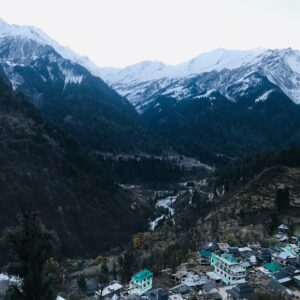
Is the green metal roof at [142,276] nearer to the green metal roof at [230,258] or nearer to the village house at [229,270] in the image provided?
the village house at [229,270]

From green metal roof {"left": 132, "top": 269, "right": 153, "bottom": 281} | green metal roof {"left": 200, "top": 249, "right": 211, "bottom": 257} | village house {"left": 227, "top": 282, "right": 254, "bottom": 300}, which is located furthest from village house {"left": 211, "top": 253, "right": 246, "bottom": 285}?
green metal roof {"left": 132, "top": 269, "right": 153, "bottom": 281}

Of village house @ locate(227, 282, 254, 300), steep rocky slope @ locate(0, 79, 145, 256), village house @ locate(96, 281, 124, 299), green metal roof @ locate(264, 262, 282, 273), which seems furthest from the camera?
steep rocky slope @ locate(0, 79, 145, 256)

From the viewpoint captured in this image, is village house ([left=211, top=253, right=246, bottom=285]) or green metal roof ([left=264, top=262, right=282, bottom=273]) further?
green metal roof ([left=264, top=262, right=282, bottom=273])

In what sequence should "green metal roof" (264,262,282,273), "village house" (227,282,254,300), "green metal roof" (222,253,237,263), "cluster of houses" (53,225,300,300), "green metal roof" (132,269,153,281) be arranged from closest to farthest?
"village house" (227,282,254,300) → "cluster of houses" (53,225,300,300) → "green metal roof" (222,253,237,263) → "green metal roof" (264,262,282,273) → "green metal roof" (132,269,153,281)

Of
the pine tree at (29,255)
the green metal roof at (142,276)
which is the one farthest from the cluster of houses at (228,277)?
the pine tree at (29,255)

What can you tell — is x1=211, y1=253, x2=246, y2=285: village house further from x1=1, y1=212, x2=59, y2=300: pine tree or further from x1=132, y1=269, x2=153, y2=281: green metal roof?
x1=1, y1=212, x2=59, y2=300: pine tree

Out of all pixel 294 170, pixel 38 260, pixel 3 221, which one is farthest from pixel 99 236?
pixel 38 260

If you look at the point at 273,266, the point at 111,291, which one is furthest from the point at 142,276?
the point at 273,266

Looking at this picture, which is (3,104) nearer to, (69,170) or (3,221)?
(69,170)
